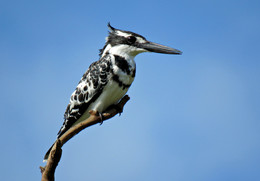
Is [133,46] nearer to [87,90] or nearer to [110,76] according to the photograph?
[110,76]

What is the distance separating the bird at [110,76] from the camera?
208 inches

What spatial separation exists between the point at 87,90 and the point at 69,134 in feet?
2.87

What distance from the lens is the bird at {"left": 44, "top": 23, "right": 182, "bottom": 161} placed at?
17.4 feet

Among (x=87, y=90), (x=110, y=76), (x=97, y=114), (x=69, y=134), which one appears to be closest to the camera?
(x=69, y=134)

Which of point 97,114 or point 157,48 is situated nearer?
point 97,114

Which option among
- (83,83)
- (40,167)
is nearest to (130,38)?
(83,83)

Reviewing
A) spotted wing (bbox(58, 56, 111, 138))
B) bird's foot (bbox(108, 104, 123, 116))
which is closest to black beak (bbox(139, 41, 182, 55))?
spotted wing (bbox(58, 56, 111, 138))

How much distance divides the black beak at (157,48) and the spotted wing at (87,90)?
23.5 inches

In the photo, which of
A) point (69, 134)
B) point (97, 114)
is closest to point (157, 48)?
point (97, 114)

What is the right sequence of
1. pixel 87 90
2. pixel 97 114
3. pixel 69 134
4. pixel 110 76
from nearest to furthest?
pixel 69 134 < pixel 97 114 < pixel 110 76 < pixel 87 90

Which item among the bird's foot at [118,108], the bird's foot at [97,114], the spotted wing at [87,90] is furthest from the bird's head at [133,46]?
the bird's foot at [97,114]

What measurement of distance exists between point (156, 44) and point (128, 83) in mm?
758

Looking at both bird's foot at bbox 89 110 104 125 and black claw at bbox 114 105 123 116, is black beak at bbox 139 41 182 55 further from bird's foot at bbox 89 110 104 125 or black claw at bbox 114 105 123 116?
bird's foot at bbox 89 110 104 125

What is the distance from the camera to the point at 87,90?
5430mm
